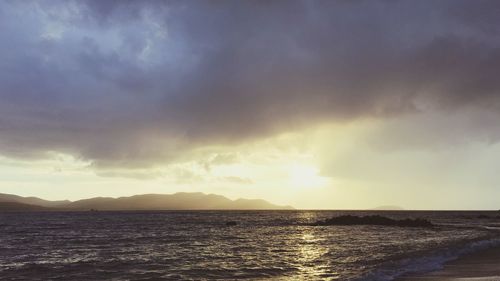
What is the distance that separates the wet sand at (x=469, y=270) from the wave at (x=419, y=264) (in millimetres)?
873

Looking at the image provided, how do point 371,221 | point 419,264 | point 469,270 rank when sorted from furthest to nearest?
point 371,221 < point 419,264 < point 469,270

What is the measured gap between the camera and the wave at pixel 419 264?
29547 millimetres

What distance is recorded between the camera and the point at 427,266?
33.7m

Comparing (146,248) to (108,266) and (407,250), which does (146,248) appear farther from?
(407,250)

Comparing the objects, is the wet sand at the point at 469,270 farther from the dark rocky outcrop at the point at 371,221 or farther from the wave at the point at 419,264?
the dark rocky outcrop at the point at 371,221

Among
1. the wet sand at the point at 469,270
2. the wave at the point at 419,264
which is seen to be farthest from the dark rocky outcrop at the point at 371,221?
the wet sand at the point at 469,270

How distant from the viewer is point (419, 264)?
35.0m

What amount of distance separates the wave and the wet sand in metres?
0.87

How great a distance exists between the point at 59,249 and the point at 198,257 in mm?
18744

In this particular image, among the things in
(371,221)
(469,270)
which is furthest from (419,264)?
(371,221)

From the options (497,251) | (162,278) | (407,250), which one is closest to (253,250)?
(407,250)

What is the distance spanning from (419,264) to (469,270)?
4.51 meters

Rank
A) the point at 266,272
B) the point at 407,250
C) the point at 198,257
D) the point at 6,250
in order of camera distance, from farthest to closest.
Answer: the point at 6,250
the point at 407,250
the point at 198,257
the point at 266,272

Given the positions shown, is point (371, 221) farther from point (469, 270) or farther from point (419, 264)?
point (469, 270)
